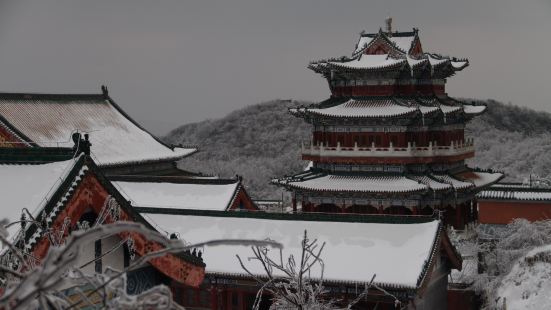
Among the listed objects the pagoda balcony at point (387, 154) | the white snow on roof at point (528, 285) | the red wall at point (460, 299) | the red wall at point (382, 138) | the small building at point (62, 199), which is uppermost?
the small building at point (62, 199)

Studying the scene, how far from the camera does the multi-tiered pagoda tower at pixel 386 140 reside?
92.9 feet

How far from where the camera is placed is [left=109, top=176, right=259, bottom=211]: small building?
25.2 m

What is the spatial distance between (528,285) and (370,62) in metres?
13.8

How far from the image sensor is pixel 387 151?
28.6 meters

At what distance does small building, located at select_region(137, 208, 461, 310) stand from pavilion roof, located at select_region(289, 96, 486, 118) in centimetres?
977

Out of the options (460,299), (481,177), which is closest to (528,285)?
(460,299)

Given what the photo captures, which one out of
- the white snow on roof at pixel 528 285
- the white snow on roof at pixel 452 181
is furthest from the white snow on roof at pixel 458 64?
the white snow on roof at pixel 528 285

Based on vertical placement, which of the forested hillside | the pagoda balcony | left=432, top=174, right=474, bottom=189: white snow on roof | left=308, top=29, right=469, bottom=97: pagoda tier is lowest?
the forested hillside

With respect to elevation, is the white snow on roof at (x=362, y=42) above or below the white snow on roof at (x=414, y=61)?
above

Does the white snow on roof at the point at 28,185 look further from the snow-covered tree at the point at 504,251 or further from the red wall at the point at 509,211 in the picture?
the red wall at the point at 509,211

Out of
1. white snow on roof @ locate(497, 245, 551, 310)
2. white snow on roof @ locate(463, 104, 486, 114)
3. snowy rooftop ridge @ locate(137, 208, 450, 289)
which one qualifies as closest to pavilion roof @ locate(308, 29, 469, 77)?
white snow on roof @ locate(463, 104, 486, 114)

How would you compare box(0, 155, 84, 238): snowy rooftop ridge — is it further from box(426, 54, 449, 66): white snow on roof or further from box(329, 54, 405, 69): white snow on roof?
box(426, 54, 449, 66): white snow on roof

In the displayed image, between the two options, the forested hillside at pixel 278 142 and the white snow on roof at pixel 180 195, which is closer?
the white snow on roof at pixel 180 195

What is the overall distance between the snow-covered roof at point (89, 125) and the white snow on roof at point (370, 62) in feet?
35.1
